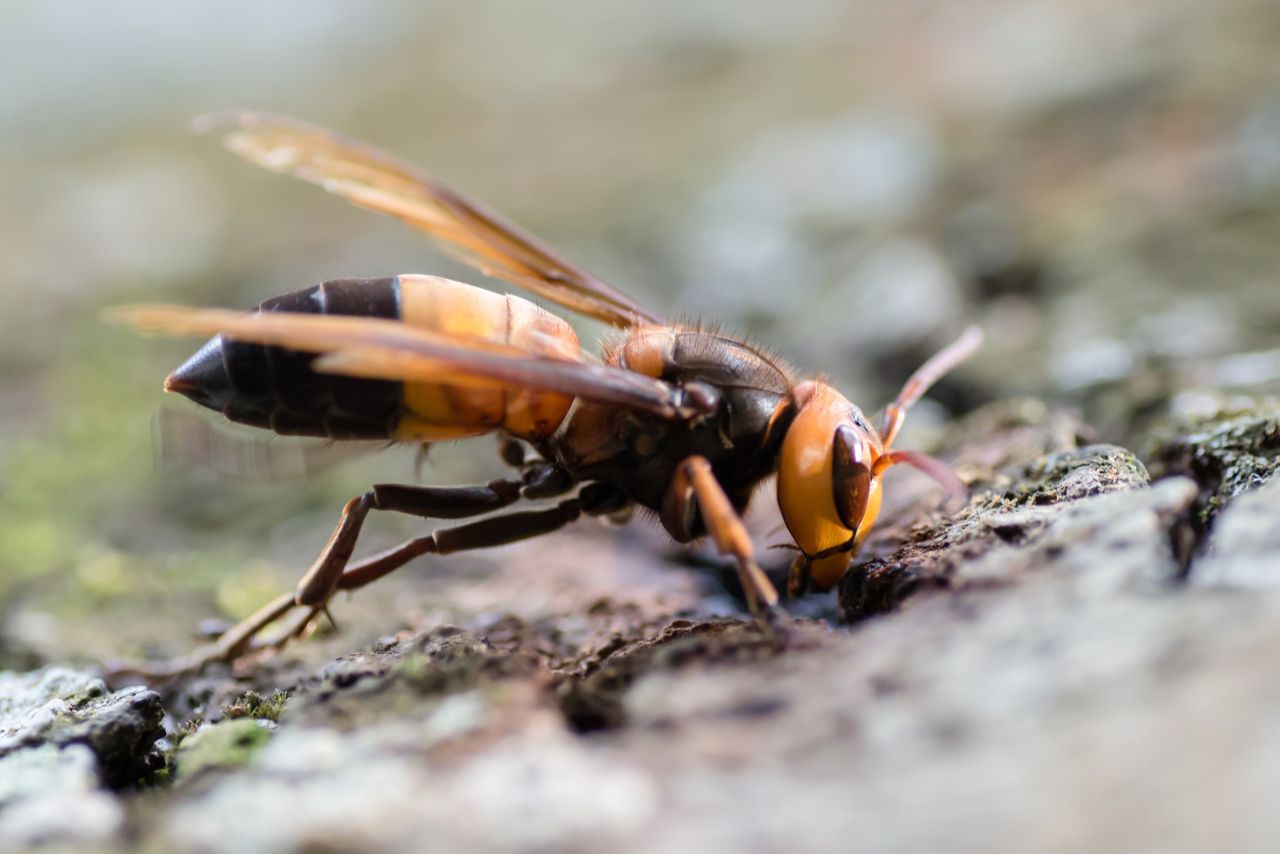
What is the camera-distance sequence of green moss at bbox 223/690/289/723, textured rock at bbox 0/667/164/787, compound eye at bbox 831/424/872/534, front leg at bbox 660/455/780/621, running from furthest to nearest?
1. compound eye at bbox 831/424/872/534
2. green moss at bbox 223/690/289/723
3. front leg at bbox 660/455/780/621
4. textured rock at bbox 0/667/164/787

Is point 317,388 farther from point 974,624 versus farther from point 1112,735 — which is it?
point 1112,735

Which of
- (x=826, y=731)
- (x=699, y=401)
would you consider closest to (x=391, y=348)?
(x=699, y=401)

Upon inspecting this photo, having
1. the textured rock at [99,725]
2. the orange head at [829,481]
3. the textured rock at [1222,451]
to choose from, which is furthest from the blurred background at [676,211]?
the orange head at [829,481]

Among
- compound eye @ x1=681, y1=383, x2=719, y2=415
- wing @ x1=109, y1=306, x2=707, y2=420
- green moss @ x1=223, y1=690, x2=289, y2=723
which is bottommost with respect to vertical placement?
green moss @ x1=223, y1=690, x2=289, y2=723

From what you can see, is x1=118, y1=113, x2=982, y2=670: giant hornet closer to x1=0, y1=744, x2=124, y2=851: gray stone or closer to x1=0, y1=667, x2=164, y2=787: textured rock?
x1=0, y1=667, x2=164, y2=787: textured rock

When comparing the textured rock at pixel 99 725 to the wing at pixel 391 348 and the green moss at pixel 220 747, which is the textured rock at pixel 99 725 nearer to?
the green moss at pixel 220 747

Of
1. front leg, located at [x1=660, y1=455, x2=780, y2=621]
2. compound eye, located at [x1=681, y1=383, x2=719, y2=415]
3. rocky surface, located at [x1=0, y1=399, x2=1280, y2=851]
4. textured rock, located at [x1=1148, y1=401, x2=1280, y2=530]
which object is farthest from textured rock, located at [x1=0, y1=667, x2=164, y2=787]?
textured rock, located at [x1=1148, y1=401, x2=1280, y2=530]
